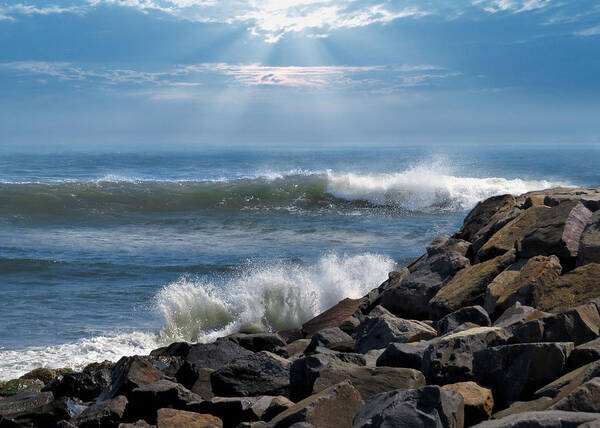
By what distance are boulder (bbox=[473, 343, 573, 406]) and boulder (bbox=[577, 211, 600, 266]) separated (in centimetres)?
189

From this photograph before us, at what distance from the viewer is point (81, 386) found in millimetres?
5609

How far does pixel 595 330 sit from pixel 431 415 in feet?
4.43

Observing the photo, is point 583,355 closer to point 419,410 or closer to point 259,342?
point 419,410

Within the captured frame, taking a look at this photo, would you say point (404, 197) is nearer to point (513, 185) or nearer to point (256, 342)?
point (513, 185)

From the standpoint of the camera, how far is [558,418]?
259 cm

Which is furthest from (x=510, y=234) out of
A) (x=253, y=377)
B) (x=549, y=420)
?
(x=549, y=420)

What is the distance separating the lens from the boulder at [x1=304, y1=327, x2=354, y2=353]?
18.0ft

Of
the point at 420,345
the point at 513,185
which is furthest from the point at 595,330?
the point at 513,185

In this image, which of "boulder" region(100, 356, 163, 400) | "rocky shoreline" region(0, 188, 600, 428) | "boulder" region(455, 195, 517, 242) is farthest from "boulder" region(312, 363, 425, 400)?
"boulder" region(455, 195, 517, 242)

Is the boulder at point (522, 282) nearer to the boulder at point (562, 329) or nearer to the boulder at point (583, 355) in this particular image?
the boulder at point (562, 329)

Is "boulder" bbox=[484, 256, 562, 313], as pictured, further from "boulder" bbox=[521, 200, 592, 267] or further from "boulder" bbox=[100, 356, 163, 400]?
"boulder" bbox=[100, 356, 163, 400]

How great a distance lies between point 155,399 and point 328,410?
1630 mm

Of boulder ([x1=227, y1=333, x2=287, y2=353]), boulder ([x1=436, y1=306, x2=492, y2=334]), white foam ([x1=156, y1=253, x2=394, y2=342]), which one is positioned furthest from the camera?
white foam ([x1=156, y1=253, x2=394, y2=342])

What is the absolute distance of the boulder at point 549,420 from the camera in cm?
254
